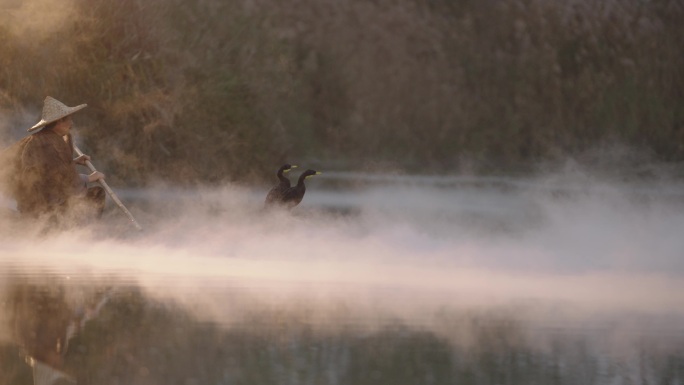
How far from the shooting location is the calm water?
9.87 m

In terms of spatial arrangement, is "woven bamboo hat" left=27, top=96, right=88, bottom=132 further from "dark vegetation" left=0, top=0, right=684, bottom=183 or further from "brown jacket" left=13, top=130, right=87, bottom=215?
"dark vegetation" left=0, top=0, right=684, bottom=183

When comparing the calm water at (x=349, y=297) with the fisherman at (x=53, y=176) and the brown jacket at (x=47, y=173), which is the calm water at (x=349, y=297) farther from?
the brown jacket at (x=47, y=173)

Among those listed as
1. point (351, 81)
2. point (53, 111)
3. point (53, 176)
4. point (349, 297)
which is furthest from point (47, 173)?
point (351, 81)

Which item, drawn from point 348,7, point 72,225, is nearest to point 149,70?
point 348,7

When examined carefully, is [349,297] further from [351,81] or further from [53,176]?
[351,81]

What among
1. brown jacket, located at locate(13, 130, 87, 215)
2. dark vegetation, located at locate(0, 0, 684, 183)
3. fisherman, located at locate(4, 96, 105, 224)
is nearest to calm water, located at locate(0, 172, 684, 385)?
fisherman, located at locate(4, 96, 105, 224)

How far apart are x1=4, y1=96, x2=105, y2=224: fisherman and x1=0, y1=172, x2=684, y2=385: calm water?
0.43 metres

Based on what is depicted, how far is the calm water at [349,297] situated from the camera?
987 centimetres

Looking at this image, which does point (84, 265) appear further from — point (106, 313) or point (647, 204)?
point (647, 204)

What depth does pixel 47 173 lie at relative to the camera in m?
17.8

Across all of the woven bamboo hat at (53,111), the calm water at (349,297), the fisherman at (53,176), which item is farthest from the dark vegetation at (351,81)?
the woven bamboo hat at (53,111)

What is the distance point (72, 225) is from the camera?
18750 millimetres

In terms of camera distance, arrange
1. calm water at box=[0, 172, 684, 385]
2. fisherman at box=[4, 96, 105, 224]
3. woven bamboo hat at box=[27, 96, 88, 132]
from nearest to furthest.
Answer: calm water at box=[0, 172, 684, 385] < woven bamboo hat at box=[27, 96, 88, 132] < fisherman at box=[4, 96, 105, 224]

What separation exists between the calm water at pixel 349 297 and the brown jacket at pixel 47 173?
0.58 m
